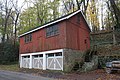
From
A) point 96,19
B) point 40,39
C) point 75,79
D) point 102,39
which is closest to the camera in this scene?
point 75,79

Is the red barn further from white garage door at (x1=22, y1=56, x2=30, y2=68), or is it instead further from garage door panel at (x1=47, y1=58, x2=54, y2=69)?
white garage door at (x1=22, y1=56, x2=30, y2=68)

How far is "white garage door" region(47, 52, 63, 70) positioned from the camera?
74.7 ft

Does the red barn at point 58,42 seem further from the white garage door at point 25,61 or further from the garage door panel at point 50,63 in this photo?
the white garage door at point 25,61

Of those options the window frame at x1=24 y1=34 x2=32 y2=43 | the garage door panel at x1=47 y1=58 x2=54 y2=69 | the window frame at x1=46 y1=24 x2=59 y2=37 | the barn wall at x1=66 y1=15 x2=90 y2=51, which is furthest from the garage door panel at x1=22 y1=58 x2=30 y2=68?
the barn wall at x1=66 y1=15 x2=90 y2=51

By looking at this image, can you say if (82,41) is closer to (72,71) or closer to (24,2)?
(72,71)

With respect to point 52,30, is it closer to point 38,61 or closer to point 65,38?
point 65,38

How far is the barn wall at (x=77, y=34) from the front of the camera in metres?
23.2

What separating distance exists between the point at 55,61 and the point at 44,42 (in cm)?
356

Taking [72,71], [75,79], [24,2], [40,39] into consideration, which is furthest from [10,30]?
[75,79]

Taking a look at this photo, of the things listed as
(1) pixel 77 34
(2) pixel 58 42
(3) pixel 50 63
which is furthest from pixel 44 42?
(1) pixel 77 34

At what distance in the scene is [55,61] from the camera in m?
23.6

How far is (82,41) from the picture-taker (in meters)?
26.4

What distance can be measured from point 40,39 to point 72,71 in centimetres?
731

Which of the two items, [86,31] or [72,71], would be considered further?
[86,31]
